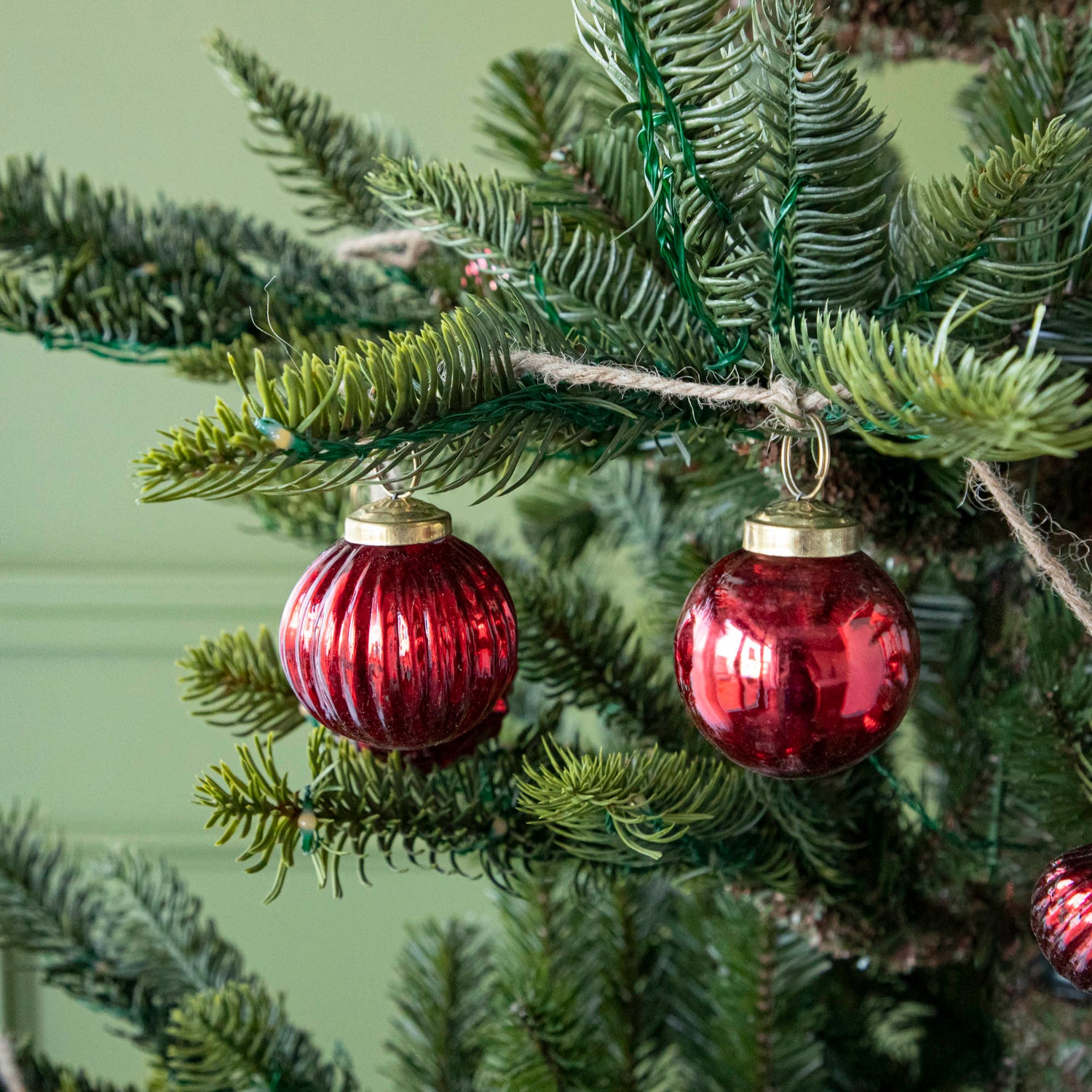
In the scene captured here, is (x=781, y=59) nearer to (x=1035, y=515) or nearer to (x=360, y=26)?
(x=1035, y=515)

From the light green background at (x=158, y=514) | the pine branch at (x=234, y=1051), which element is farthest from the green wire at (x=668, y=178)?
the light green background at (x=158, y=514)

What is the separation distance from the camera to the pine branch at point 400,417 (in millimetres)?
197

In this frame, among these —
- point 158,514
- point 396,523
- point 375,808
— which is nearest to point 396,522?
point 396,523

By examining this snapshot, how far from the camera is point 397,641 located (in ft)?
0.88

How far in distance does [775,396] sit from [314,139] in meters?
Answer: 0.28

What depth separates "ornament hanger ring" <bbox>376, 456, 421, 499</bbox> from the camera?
0.77 feet

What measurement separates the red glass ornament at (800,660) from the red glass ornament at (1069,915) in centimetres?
7

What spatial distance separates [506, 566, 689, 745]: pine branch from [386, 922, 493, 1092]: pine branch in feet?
0.73

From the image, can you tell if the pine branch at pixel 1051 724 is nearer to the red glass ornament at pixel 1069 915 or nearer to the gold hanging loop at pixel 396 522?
the red glass ornament at pixel 1069 915

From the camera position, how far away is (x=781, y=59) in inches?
9.3

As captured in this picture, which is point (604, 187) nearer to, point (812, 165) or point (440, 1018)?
point (812, 165)

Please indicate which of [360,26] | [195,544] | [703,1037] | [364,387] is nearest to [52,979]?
[703,1037]

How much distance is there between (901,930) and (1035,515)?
17 centimetres

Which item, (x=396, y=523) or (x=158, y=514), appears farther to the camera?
(x=158, y=514)
